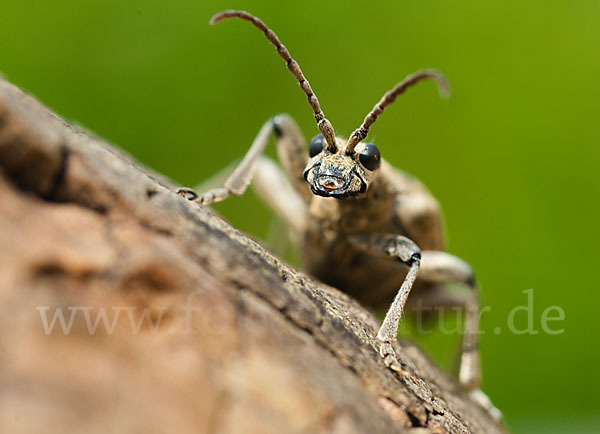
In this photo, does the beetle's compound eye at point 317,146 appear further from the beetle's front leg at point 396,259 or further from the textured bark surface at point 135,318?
the textured bark surface at point 135,318

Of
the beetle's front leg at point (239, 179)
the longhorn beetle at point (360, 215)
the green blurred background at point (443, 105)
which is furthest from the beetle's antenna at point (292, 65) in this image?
the green blurred background at point (443, 105)

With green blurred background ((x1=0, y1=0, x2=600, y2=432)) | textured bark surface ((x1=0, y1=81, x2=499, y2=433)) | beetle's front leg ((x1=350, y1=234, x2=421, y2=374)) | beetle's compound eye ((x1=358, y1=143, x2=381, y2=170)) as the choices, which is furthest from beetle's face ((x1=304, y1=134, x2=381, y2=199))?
green blurred background ((x1=0, y1=0, x2=600, y2=432))

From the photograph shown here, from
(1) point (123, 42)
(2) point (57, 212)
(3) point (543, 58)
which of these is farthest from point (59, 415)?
(3) point (543, 58)

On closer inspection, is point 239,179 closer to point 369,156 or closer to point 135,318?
point 369,156

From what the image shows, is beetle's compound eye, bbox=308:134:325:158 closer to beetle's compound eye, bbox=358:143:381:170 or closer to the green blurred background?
beetle's compound eye, bbox=358:143:381:170

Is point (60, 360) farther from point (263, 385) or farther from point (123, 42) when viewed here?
point (123, 42)

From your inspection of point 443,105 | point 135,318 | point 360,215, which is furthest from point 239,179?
point 443,105
